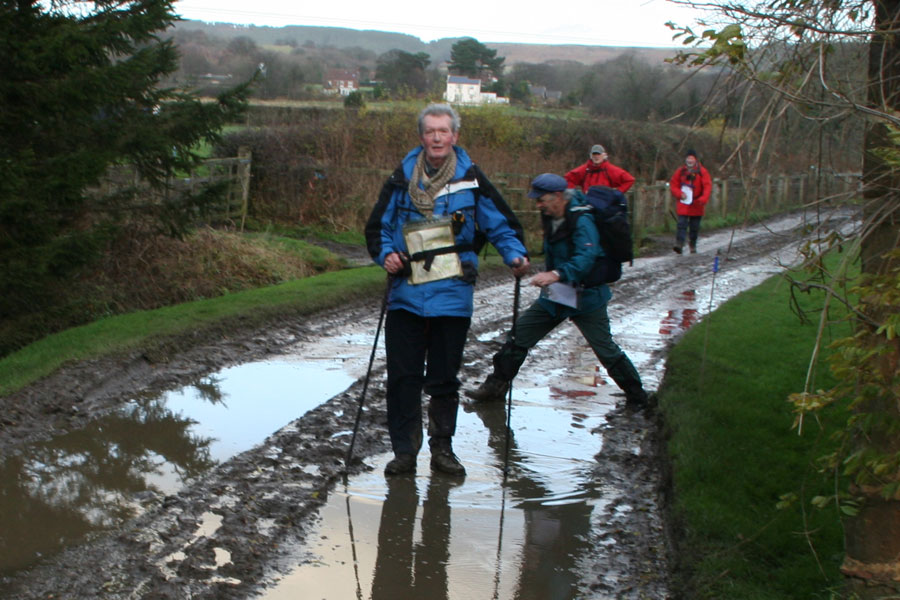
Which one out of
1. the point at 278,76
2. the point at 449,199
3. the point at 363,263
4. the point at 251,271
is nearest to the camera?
the point at 449,199

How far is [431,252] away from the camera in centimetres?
591

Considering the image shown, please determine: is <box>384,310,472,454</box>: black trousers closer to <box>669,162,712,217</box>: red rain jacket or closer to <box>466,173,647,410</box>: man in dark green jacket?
<box>466,173,647,410</box>: man in dark green jacket

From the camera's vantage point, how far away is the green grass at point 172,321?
8.52m

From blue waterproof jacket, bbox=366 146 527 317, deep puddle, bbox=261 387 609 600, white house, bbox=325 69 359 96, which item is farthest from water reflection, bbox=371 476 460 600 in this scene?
white house, bbox=325 69 359 96

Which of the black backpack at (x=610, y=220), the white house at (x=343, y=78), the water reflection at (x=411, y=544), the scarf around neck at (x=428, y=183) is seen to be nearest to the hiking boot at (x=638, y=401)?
the black backpack at (x=610, y=220)

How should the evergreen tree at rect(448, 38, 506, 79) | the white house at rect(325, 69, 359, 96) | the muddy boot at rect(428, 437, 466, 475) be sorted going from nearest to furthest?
the muddy boot at rect(428, 437, 466, 475) < the white house at rect(325, 69, 359, 96) < the evergreen tree at rect(448, 38, 506, 79)

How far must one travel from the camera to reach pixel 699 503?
17.8 feet

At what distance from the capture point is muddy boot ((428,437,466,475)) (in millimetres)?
6242

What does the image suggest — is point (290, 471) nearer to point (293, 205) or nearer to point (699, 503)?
point (699, 503)

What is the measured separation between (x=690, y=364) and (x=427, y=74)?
69.3 metres

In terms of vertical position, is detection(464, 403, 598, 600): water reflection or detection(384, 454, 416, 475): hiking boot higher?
detection(384, 454, 416, 475): hiking boot

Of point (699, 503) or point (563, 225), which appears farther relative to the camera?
point (563, 225)

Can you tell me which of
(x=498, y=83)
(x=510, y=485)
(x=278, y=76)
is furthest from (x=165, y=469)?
(x=498, y=83)

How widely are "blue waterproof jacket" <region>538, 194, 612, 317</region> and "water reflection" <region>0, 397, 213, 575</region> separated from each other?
2870 mm
